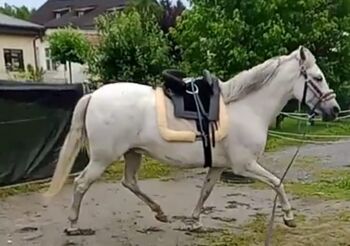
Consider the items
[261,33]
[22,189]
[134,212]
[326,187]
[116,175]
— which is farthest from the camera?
[261,33]

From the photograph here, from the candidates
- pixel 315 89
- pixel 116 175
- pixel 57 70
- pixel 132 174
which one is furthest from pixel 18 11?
pixel 315 89

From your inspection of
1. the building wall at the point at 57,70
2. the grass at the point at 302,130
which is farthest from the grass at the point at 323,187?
the building wall at the point at 57,70

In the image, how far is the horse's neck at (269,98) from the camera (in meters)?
5.87

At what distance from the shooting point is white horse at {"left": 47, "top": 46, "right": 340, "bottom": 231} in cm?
573

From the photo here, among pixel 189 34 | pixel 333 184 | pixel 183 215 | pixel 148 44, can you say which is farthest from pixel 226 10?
pixel 183 215

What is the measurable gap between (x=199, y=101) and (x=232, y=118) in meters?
0.33

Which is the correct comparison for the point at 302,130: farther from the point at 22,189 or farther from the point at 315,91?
the point at 315,91

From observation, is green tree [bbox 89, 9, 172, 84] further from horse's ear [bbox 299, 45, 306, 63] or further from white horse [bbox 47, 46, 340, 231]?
horse's ear [bbox 299, 45, 306, 63]

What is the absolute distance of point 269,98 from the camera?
5.90 meters

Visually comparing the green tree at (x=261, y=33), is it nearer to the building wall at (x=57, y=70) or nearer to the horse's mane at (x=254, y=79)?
the horse's mane at (x=254, y=79)

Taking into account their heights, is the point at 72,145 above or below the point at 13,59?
below

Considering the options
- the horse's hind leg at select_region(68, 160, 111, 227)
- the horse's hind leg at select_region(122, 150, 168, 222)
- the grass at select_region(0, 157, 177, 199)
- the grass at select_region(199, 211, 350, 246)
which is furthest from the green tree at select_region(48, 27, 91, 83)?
the grass at select_region(199, 211, 350, 246)

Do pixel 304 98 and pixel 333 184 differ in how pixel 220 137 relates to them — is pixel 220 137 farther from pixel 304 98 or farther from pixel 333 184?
pixel 333 184

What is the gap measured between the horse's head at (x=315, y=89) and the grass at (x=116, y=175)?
4.18 metres
